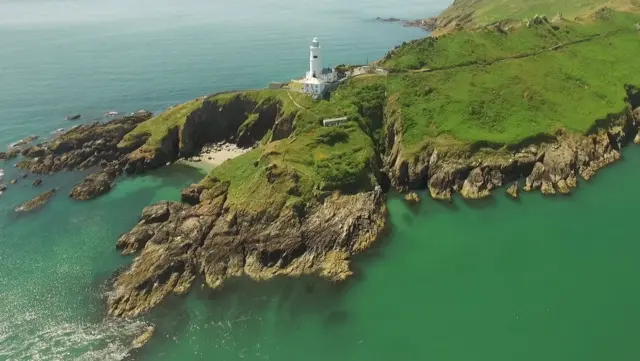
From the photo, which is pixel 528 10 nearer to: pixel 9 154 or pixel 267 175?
pixel 267 175

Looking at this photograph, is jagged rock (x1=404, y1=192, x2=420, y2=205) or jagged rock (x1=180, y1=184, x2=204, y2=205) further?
jagged rock (x1=180, y1=184, x2=204, y2=205)

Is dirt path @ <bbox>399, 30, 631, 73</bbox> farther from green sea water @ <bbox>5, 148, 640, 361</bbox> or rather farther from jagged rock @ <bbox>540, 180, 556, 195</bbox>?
green sea water @ <bbox>5, 148, 640, 361</bbox>

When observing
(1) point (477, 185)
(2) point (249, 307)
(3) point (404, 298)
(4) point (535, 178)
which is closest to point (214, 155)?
(2) point (249, 307)

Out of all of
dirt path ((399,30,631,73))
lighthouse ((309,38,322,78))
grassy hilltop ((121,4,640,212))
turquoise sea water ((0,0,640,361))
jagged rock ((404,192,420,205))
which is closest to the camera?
turquoise sea water ((0,0,640,361))

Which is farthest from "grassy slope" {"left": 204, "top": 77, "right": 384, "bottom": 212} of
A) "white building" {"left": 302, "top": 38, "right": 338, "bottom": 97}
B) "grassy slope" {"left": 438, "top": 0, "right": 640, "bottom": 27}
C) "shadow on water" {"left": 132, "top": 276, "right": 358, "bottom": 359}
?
"grassy slope" {"left": 438, "top": 0, "right": 640, "bottom": 27}

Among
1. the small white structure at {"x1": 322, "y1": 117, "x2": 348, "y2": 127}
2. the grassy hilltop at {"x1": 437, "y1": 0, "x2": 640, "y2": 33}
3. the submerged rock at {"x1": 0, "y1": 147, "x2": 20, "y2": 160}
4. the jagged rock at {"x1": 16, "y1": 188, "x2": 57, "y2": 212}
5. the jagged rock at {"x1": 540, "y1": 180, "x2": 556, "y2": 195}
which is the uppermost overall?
the grassy hilltop at {"x1": 437, "y1": 0, "x2": 640, "y2": 33}

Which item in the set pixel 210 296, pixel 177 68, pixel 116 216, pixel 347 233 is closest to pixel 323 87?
pixel 347 233

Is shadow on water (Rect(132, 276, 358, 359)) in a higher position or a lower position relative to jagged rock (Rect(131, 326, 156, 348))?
higher

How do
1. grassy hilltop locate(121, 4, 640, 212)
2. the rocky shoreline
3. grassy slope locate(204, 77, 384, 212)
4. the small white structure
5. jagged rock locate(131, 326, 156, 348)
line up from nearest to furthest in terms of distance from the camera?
jagged rock locate(131, 326, 156, 348) < the rocky shoreline < grassy slope locate(204, 77, 384, 212) < grassy hilltop locate(121, 4, 640, 212) < the small white structure
